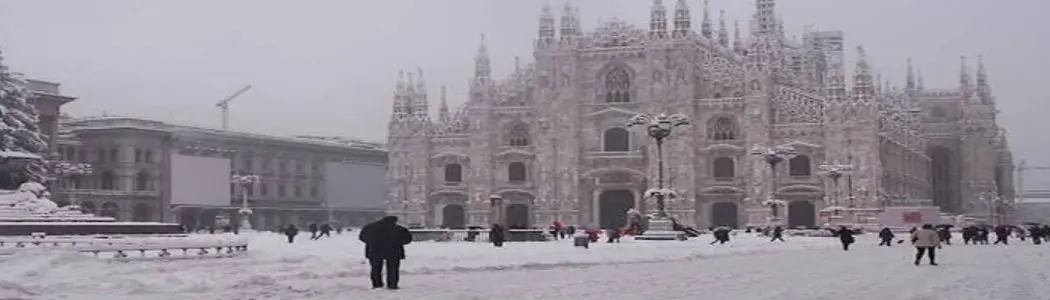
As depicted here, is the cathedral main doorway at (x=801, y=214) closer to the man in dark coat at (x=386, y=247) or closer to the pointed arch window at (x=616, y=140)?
the pointed arch window at (x=616, y=140)

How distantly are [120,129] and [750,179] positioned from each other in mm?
44858

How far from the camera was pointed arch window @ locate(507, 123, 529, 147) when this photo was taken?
8488 centimetres

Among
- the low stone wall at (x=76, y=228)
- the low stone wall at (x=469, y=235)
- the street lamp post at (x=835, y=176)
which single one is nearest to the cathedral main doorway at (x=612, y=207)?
the street lamp post at (x=835, y=176)

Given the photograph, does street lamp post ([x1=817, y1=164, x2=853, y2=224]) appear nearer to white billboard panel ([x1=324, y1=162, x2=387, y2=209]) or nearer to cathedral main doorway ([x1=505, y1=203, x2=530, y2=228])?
cathedral main doorway ([x1=505, y1=203, x2=530, y2=228])

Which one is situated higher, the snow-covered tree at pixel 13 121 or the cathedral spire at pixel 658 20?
the cathedral spire at pixel 658 20

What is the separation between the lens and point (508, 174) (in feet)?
279

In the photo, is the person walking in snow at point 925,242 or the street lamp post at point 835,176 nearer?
the person walking in snow at point 925,242

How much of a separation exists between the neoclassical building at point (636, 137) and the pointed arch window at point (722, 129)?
0.09 metres

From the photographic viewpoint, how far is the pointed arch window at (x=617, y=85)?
82438 mm

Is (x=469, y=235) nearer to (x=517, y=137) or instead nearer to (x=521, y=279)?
(x=517, y=137)

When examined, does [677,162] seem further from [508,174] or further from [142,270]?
[142,270]

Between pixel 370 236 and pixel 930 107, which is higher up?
pixel 930 107

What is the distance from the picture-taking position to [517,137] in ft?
279

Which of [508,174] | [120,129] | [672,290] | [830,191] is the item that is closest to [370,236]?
[672,290]
